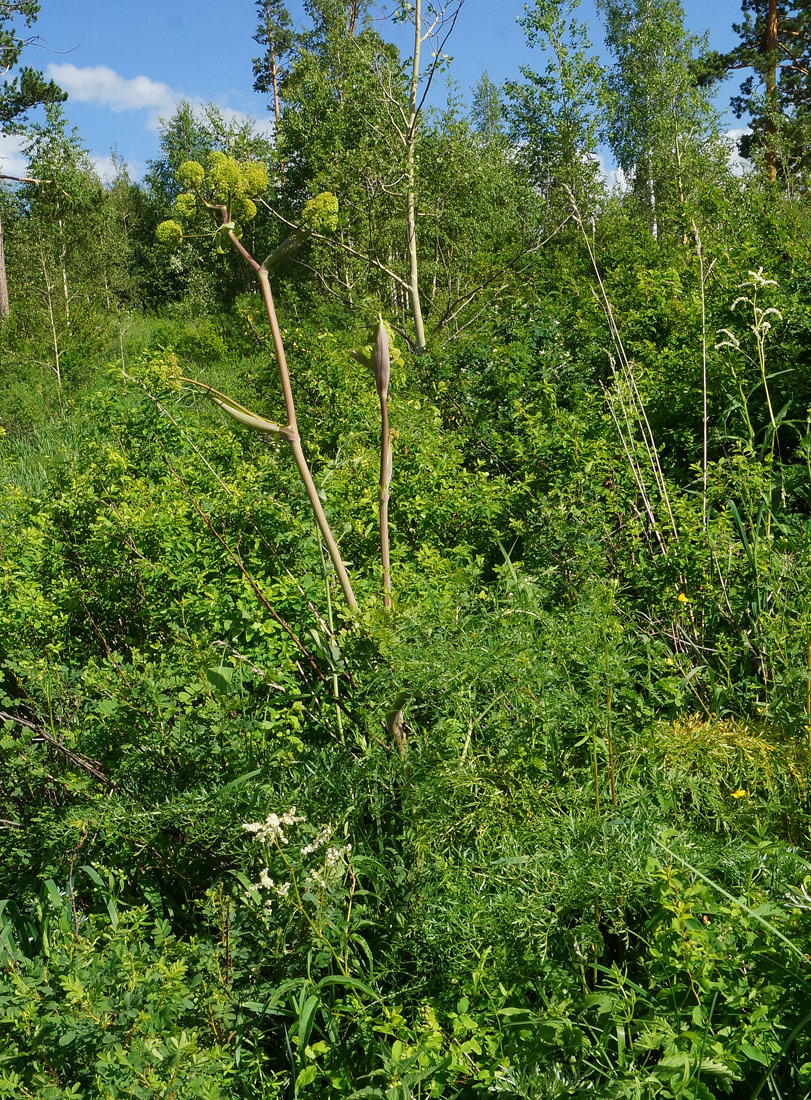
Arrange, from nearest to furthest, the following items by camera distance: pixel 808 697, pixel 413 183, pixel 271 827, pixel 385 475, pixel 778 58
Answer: pixel 271 827 < pixel 385 475 < pixel 808 697 < pixel 413 183 < pixel 778 58

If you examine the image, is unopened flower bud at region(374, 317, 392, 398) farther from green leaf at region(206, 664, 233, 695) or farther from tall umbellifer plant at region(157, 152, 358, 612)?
green leaf at region(206, 664, 233, 695)

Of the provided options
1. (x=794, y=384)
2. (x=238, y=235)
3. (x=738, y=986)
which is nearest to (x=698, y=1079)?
(x=738, y=986)

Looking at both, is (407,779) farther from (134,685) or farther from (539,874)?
(134,685)

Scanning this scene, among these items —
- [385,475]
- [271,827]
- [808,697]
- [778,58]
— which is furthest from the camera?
[778,58]

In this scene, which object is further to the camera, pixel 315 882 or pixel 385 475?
pixel 385 475

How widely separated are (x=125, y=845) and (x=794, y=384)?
3549 millimetres

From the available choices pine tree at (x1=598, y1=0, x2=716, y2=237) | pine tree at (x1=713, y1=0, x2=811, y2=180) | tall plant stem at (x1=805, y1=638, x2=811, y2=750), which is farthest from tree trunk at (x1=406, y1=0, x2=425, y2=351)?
pine tree at (x1=713, y1=0, x2=811, y2=180)

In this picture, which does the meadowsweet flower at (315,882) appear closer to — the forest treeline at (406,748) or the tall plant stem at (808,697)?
the forest treeline at (406,748)

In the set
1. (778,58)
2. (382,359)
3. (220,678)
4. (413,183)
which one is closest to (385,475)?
(382,359)

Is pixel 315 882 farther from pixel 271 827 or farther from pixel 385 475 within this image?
pixel 385 475

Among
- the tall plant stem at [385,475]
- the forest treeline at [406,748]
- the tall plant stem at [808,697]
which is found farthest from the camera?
the tall plant stem at [808,697]

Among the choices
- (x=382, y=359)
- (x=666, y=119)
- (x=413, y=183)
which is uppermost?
(x=666, y=119)

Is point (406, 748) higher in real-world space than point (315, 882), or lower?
higher

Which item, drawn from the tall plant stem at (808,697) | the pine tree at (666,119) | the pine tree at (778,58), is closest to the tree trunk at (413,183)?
the pine tree at (666,119)
